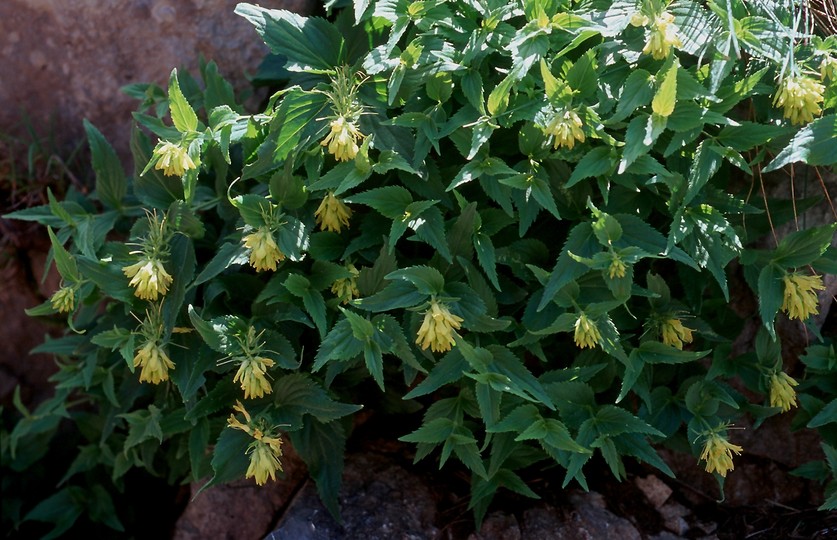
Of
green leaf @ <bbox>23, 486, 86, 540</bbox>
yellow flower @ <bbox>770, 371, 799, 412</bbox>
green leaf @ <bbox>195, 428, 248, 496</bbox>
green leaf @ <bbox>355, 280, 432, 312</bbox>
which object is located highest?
green leaf @ <bbox>355, 280, 432, 312</bbox>

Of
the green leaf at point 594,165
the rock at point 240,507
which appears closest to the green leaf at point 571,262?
the green leaf at point 594,165

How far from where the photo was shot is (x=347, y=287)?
7.48ft

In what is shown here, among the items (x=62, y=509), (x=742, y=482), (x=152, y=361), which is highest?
(x=152, y=361)

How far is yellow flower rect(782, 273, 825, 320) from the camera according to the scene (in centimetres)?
222

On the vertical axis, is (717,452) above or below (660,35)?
below

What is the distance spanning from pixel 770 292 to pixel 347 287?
3.68 ft

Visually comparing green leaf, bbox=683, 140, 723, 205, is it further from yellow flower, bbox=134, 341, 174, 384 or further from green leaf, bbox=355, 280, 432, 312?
yellow flower, bbox=134, 341, 174, 384

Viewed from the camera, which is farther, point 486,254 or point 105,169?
point 105,169

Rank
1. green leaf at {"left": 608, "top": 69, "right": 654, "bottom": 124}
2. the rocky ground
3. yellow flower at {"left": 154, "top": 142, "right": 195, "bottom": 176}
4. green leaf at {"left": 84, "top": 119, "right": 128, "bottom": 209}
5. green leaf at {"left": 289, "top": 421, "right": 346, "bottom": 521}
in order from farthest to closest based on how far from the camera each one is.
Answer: green leaf at {"left": 84, "top": 119, "right": 128, "bottom": 209}, the rocky ground, green leaf at {"left": 289, "top": 421, "right": 346, "bottom": 521}, yellow flower at {"left": 154, "top": 142, "right": 195, "bottom": 176}, green leaf at {"left": 608, "top": 69, "right": 654, "bottom": 124}

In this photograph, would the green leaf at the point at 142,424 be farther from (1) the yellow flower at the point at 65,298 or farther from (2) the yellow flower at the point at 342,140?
(2) the yellow flower at the point at 342,140

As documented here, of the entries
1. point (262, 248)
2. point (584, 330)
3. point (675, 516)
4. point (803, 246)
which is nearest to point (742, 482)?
point (675, 516)

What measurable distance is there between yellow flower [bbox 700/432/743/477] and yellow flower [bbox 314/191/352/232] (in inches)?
44.4

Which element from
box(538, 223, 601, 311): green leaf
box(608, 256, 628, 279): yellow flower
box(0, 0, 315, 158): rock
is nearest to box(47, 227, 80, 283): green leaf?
box(0, 0, 315, 158): rock

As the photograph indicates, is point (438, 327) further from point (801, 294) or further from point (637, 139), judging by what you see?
point (801, 294)
